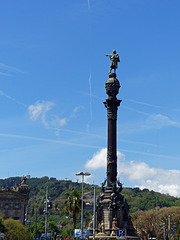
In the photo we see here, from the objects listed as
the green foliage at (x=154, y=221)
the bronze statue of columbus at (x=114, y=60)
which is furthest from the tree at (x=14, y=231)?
the bronze statue of columbus at (x=114, y=60)

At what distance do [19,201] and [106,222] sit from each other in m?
68.1

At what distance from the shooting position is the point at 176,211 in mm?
128375

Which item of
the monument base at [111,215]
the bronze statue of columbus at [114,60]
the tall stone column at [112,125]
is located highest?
the bronze statue of columbus at [114,60]

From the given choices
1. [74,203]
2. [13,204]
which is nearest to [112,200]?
[74,203]

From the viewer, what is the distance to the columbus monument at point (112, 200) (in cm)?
7500

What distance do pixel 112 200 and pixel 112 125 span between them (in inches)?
599

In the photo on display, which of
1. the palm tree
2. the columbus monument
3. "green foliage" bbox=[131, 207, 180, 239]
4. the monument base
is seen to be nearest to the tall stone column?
the columbus monument

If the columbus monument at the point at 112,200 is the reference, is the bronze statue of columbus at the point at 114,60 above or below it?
above

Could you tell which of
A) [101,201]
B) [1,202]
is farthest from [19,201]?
[101,201]

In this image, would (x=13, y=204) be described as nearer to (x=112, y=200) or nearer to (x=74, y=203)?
(x=74, y=203)

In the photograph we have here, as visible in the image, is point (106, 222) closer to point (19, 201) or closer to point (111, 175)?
point (111, 175)

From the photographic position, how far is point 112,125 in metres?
82.5

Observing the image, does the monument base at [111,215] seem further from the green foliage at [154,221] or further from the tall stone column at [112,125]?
the green foliage at [154,221]

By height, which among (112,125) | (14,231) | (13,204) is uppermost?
(112,125)
